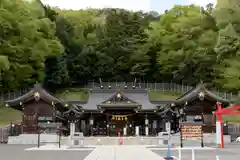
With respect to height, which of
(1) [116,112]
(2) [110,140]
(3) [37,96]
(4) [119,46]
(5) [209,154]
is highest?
(4) [119,46]

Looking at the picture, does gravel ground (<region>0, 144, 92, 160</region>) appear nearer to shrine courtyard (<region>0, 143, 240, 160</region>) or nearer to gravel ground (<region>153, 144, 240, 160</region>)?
shrine courtyard (<region>0, 143, 240, 160</region>)

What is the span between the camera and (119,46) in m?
63.0

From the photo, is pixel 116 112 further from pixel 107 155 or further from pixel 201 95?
pixel 107 155

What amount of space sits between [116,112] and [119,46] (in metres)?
24.4

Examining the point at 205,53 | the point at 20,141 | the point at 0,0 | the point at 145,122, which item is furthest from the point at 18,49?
the point at 205,53

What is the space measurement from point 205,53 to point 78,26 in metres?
27.8

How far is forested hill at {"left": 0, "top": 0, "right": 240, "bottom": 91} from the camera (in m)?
42.5

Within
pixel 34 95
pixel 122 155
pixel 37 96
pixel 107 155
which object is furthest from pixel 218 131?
pixel 34 95

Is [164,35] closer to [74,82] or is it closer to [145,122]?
[74,82]

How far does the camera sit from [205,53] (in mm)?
49375

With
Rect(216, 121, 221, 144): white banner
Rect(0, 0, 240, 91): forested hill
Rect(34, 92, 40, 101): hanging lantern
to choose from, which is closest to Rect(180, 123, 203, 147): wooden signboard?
Rect(216, 121, 221, 144): white banner

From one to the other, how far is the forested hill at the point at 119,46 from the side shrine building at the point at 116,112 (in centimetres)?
552

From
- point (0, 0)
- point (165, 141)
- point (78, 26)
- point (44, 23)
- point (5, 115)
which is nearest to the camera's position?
point (165, 141)

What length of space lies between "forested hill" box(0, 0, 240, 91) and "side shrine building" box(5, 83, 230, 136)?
552 cm
